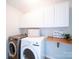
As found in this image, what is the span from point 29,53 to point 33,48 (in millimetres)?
250

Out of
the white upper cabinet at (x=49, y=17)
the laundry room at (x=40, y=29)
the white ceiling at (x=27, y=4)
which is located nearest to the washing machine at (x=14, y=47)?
the laundry room at (x=40, y=29)

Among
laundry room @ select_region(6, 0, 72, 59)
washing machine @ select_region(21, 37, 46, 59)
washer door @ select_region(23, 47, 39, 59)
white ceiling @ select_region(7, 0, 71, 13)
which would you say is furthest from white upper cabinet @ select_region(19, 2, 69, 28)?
washer door @ select_region(23, 47, 39, 59)

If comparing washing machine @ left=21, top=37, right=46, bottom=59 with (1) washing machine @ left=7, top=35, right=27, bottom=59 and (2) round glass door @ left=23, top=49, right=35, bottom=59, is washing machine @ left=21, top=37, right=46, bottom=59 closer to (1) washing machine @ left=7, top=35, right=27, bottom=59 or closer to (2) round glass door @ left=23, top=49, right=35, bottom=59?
(2) round glass door @ left=23, top=49, right=35, bottom=59

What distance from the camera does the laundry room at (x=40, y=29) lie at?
2389 mm

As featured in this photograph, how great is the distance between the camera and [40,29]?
3.21m

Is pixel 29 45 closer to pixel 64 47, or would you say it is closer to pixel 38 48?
pixel 38 48

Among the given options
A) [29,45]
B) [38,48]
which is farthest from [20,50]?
[38,48]

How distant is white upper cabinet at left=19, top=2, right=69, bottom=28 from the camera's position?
229 centimetres

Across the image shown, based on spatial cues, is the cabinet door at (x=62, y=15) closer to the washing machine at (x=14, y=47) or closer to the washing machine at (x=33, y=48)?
the washing machine at (x=33, y=48)

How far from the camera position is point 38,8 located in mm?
3139

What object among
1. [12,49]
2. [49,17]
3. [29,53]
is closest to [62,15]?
[49,17]

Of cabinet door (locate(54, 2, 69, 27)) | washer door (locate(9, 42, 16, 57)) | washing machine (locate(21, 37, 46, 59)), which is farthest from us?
washer door (locate(9, 42, 16, 57))

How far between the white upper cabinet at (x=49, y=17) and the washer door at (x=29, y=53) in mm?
796
